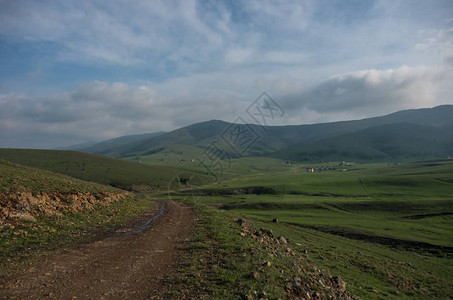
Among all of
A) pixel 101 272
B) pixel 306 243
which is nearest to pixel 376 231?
pixel 306 243

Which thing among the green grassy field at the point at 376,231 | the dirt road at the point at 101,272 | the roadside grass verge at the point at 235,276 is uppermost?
the dirt road at the point at 101,272

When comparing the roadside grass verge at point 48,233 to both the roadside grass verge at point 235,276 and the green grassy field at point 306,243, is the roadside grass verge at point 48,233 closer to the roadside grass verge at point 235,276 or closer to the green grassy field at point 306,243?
the green grassy field at point 306,243

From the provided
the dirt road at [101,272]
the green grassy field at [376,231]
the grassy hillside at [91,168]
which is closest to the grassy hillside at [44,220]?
the dirt road at [101,272]

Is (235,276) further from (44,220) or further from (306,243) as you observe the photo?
(306,243)

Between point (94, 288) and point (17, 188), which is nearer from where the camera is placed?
point (94, 288)

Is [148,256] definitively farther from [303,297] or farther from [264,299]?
[303,297]

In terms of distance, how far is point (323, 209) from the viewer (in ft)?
227

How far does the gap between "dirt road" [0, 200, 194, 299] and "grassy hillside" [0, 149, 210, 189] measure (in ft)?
311

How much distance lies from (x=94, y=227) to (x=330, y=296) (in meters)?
18.6

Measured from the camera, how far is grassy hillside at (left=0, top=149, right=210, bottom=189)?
362 feet

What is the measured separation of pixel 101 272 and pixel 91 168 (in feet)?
407

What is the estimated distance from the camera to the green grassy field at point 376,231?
22.6 m

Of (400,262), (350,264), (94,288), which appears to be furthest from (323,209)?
(94,288)

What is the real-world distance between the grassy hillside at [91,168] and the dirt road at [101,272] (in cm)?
9484
